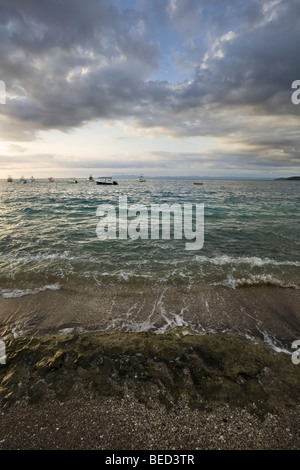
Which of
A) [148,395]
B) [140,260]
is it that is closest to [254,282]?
[140,260]

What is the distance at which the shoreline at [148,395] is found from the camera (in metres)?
3.16

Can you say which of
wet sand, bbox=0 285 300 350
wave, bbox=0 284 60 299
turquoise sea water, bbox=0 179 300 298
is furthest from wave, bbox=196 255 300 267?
wave, bbox=0 284 60 299

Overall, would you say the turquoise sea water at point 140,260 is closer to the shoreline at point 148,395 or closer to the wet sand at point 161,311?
the wet sand at point 161,311

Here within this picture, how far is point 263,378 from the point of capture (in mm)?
4172

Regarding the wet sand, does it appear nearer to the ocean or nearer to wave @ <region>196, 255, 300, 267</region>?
the ocean

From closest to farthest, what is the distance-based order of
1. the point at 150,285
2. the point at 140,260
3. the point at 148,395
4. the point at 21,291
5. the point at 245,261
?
1. the point at 148,395
2. the point at 21,291
3. the point at 150,285
4. the point at 245,261
5. the point at 140,260

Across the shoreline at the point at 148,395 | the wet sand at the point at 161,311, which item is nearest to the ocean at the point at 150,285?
the wet sand at the point at 161,311

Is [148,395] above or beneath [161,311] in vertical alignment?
above

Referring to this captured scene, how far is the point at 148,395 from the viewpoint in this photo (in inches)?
149

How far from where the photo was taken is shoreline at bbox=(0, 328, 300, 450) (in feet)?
10.4

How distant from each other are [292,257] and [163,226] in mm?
10993

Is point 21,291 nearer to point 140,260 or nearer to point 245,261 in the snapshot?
point 140,260

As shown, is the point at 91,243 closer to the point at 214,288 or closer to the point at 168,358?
the point at 214,288

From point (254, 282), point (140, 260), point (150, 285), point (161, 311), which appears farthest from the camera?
point (140, 260)
